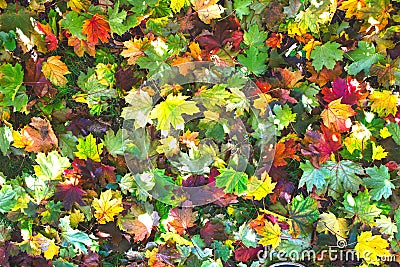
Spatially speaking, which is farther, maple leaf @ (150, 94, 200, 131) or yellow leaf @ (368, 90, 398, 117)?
yellow leaf @ (368, 90, 398, 117)

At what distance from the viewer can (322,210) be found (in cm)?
147

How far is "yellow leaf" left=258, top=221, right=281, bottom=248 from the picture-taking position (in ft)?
4.74

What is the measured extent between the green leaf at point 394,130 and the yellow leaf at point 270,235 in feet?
→ 1.36

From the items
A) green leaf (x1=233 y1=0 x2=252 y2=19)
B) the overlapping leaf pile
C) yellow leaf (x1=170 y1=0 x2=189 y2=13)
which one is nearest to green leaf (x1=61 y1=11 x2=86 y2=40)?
the overlapping leaf pile

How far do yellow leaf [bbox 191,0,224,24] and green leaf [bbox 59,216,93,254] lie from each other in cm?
70

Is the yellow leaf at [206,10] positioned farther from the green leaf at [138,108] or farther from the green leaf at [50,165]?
the green leaf at [50,165]

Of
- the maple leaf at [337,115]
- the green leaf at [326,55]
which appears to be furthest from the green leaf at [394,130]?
the green leaf at [326,55]

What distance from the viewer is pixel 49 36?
140 centimetres

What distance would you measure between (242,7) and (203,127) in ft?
1.14

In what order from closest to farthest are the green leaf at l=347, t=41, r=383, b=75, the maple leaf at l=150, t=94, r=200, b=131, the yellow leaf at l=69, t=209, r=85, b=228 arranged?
the maple leaf at l=150, t=94, r=200, b=131
the green leaf at l=347, t=41, r=383, b=75
the yellow leaf at l=69, t=209, r=85, b=228

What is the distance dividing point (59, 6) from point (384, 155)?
1005mm

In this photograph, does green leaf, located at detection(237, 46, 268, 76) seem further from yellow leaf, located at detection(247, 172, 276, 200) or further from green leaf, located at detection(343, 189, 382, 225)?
green leaf, located at detection(343, 189, 382, 225)

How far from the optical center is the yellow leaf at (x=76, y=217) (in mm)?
1483

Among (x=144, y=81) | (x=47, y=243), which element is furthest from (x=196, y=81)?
(x=47, y=243)
